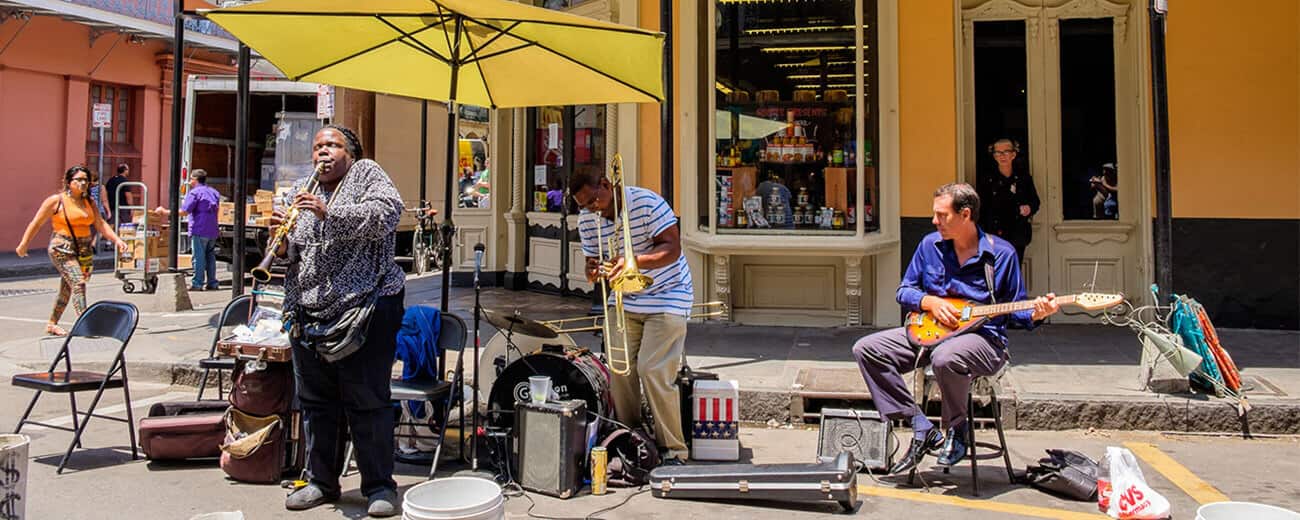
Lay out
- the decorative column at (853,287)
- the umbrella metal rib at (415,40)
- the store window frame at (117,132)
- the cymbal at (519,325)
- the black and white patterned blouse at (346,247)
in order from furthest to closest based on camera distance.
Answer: the store window frame at (117,132)
the decorative column at (853,287)
the umbrella metal rib at (415,40)
the cymbal at (519,325)
the black and white patterned blouse at (346,247)

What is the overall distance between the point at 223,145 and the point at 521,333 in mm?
14241

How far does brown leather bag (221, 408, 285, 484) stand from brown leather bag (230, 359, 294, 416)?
0.16ft

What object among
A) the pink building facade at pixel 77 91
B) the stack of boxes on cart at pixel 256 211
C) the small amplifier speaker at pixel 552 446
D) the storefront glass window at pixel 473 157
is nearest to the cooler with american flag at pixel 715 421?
the small amplifier speaker at pixel 552 446

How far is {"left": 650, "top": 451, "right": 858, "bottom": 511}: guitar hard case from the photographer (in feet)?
15.3

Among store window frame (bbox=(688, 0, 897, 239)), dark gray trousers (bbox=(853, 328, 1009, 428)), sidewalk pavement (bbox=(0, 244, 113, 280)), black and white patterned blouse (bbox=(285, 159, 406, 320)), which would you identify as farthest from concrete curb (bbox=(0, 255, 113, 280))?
dark gray trousers (bbox=(853, 328, 1009, 428))

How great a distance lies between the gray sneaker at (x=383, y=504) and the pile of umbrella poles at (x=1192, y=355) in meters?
4.57

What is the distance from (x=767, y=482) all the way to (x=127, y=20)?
69.4 feet

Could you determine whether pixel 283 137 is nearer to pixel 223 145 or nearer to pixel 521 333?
pixel 223 145

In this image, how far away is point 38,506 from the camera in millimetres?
4727

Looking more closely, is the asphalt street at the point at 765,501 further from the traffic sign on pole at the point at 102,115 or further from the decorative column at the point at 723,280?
the traffic sign on pole at the point at 102,115

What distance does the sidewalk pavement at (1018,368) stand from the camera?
6.29m

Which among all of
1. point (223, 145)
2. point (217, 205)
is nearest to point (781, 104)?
point (217, 205)

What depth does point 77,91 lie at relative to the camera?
69.4 feet

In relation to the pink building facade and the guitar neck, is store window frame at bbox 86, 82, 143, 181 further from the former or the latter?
the guitar neck
